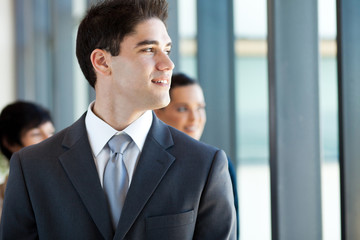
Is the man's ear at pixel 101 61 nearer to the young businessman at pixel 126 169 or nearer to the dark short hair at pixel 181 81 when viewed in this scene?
Answer: the young businessman at pixel 126 169

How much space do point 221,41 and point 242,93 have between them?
1.33 feet

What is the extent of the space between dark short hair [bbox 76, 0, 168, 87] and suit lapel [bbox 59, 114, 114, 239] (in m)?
0.25

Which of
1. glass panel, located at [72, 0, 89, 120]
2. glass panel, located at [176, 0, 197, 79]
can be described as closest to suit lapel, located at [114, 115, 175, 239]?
glass panel, located at [176, 0, 197, 79]

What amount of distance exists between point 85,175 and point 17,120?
158 centimetres

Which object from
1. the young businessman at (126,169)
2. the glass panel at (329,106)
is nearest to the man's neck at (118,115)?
the young businessman at (126,169)

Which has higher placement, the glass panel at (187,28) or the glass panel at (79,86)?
the glass panel at (187,28)

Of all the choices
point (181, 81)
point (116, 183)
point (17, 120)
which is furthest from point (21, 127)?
point (116, 183)

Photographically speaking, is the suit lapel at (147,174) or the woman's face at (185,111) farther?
the woman's face at (185,111)

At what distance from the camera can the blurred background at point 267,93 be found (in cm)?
205

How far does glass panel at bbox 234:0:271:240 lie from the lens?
10.0ft

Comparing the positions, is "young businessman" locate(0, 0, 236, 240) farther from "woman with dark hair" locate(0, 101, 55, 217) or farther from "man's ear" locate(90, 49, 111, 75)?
"woman with dark hair" locate(0, 101, 55, 217)

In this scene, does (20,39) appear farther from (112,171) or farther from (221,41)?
(112,171)

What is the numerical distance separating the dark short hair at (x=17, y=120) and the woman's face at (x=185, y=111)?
33.6 inches

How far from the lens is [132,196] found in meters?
1.41
